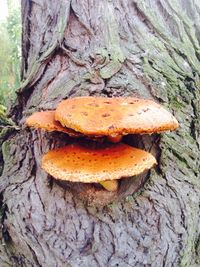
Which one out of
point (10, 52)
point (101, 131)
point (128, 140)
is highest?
point (10, 52)

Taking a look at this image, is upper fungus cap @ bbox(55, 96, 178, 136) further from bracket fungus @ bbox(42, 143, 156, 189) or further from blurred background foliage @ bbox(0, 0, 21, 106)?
blurred background foliage @ bbox(0, 0, 21, 106)

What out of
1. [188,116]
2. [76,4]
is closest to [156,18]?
[76,4]

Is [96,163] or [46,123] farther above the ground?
[46,123]

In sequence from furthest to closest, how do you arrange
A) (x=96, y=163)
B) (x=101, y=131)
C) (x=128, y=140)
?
(x=128, y=140), (x=96, y=163), (x=101, y=131)

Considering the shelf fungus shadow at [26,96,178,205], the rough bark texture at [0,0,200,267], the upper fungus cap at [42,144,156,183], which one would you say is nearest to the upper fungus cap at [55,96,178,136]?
the shelf fungus shadow at [26,96,178,205]

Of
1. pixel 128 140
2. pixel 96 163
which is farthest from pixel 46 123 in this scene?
pixel 128 140

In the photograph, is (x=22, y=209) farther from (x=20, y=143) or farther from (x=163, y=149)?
(x=163, y=149)

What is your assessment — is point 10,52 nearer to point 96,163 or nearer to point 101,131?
point 96,163
